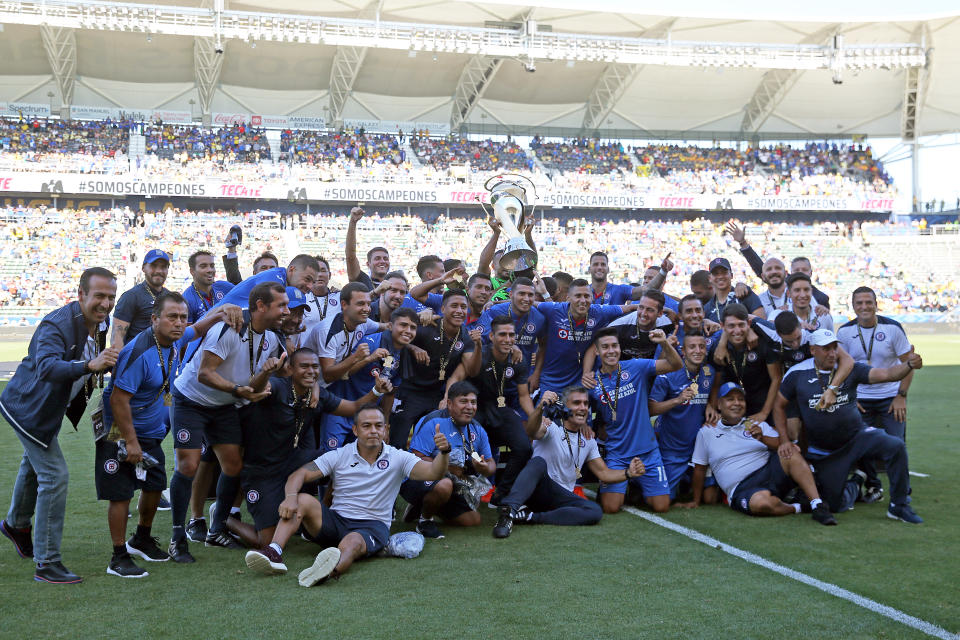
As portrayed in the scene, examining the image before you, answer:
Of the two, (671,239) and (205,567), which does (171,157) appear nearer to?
(671,239)

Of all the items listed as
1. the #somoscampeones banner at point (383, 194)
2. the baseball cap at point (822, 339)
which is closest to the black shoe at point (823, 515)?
the baseball cap at point (822, 339)

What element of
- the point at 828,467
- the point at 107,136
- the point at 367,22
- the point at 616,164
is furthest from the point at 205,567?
the point at 616,164

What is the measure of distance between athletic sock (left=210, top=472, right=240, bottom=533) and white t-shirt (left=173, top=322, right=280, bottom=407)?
66cm

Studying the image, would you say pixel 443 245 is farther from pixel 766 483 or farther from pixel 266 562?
pixel 266 562

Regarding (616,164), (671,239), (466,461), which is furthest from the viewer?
(616,164)

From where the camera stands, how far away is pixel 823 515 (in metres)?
Answer: 6.51

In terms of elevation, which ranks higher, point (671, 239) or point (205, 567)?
point (671, 239)

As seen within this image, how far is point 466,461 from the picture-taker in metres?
6.39

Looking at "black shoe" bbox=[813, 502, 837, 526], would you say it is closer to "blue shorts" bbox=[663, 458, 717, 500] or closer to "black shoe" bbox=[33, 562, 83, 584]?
"blue shorts" bbox=[663, 458, 717, 500]

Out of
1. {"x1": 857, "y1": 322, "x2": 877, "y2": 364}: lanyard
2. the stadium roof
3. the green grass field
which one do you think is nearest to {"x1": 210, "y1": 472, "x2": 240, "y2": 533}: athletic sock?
the green grass field

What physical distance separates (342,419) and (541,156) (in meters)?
35.5

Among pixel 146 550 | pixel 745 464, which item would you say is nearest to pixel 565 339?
pixel 745 464

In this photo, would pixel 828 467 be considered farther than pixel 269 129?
No

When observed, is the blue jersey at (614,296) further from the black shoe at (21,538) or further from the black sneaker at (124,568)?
the black shoe at (21,538)
